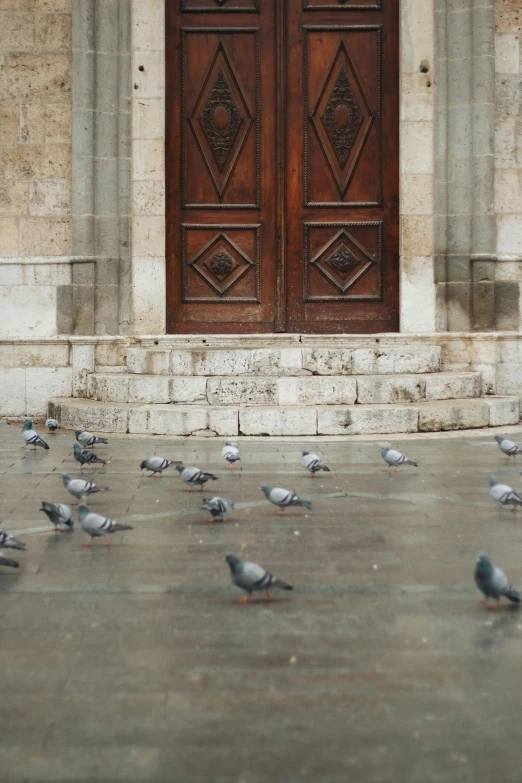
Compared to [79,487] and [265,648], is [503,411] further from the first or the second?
[265,648]

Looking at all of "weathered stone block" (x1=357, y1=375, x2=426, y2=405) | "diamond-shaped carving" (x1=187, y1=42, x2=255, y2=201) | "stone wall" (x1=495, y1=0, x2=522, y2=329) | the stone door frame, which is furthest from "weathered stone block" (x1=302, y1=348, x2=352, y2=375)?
"diamond-shaped carving" (x1=187, y1=42, x2=255, y2=201)

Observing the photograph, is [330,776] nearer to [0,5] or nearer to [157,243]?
[157,243]

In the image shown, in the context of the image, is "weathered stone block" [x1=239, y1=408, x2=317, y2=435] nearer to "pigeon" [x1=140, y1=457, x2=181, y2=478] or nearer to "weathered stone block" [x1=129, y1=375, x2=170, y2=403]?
"weathered stone block" [x1=129, y1=375, x2=170, y2=403]

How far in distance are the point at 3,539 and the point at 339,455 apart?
15.4ft

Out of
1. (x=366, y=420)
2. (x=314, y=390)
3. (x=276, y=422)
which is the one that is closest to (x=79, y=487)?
(x=276, y=422)

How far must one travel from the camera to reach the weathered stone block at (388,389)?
36.9 ft

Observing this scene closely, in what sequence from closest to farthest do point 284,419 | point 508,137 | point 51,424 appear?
point 284,419, point 51,424, point 508,137

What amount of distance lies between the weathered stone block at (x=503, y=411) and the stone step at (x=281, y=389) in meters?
0.48

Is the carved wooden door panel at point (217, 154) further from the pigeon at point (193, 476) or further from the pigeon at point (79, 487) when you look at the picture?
Answer: the pigeon at point (79, 487)

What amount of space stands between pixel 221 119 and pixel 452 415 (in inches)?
184

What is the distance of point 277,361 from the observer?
11.8 m

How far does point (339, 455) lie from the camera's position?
9.37 meters

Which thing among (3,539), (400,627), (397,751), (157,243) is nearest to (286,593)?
(400,627)

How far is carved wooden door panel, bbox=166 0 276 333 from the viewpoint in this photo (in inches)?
515
